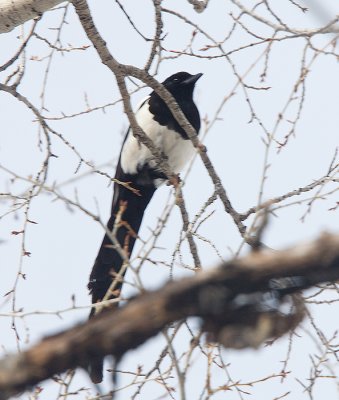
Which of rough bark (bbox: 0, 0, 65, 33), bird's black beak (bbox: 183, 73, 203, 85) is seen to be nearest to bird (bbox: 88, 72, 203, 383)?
bird's black beak (bbox: 183, 73, 203, 85)

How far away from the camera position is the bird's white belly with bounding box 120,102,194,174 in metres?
4.61

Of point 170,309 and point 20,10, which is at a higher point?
point 20,10

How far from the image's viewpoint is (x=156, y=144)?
463 centimetres

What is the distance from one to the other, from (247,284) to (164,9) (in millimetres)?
2609

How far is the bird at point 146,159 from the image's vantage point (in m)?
4.59

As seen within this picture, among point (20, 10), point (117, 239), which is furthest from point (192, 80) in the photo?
point (20, 10)

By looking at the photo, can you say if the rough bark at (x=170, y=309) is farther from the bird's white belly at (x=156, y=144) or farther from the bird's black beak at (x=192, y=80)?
the bird's black beak at (x=192, y=80)

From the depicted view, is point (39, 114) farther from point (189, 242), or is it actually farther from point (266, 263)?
point (266, 263)

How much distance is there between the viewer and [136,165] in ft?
15.6

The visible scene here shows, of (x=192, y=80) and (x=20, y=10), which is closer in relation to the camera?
(x=20, y=10)

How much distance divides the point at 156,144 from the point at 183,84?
0.52m

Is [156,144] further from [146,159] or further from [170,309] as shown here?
[170,309]

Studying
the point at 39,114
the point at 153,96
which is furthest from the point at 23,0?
the point at 153,96

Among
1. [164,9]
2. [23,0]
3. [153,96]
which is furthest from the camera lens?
[153,96]
